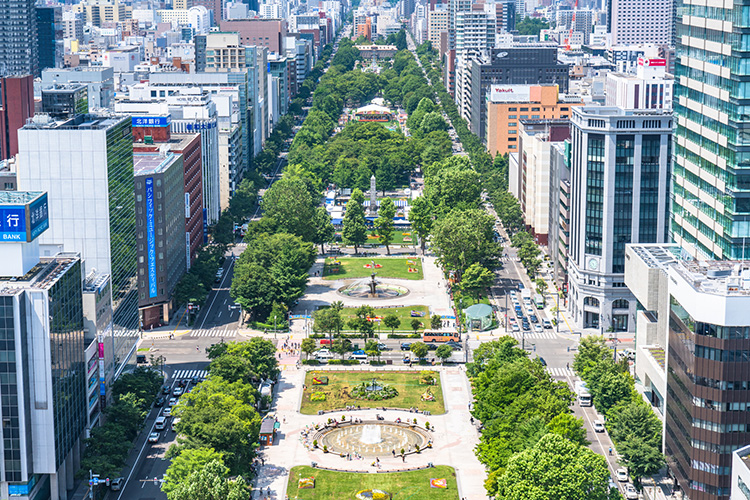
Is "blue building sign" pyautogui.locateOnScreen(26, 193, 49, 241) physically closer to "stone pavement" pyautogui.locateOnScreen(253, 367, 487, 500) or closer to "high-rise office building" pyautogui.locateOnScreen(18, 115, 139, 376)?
"high-rise office building" pyautogui.locateOnScreen(18, 115, 139, 376)

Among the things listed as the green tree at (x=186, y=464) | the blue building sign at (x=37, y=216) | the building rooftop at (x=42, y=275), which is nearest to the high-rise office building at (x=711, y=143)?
the green tree at (x=186, y=464)

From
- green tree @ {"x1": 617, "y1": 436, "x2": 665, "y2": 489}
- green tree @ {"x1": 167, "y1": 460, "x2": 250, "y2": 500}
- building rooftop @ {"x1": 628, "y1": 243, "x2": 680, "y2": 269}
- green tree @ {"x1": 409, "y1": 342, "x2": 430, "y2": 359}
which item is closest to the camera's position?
green tree @ {"x1": 167, "y1": 460, "x2": 250, "y2": 500}

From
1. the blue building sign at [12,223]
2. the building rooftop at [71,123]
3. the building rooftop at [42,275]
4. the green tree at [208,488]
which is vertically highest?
the building rooftop at [71,123]

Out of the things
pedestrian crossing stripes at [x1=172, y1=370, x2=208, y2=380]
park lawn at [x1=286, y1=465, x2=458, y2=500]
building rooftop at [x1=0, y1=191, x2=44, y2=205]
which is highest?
building rooftop at [x1=0, y1=191, x2=44, y2=205]

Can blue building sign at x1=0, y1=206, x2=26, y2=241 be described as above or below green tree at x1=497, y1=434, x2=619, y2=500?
above

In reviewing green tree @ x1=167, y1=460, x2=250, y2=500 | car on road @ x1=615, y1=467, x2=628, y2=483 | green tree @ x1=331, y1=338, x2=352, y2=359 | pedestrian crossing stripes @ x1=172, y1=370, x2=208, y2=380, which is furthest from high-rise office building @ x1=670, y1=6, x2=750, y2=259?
pedestrian crossing stripes @ x1=172, y1=370, x2=208, y2=380

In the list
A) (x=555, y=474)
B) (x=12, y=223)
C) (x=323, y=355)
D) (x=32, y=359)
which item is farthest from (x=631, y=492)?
(x=12, y=223)

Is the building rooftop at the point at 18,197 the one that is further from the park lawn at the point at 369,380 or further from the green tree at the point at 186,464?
the park lawn at the point at 369,380

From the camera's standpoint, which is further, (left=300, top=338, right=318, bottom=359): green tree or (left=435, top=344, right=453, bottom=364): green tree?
(left=300, top=338, right=318, bottom=359): green tree
